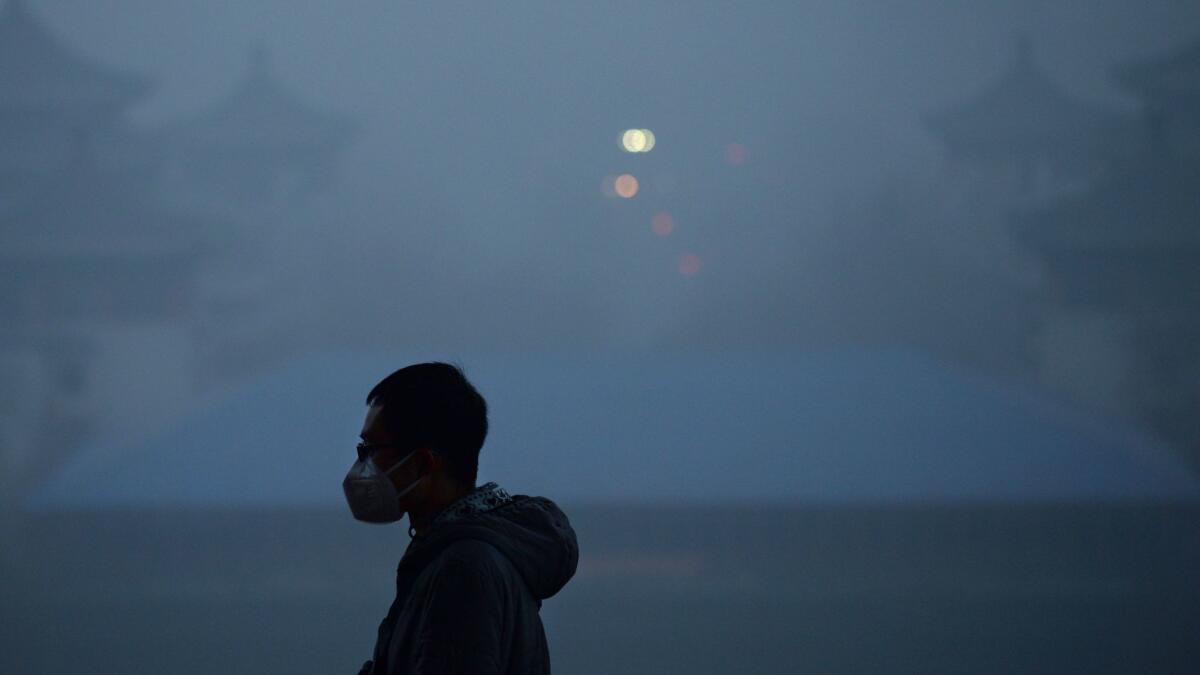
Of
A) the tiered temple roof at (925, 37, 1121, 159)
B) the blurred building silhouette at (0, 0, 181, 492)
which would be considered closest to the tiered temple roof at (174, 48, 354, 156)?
the blurred building silhouette at (0, 0, 181, 492)

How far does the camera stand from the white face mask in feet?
3.30

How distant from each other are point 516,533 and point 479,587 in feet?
0.32

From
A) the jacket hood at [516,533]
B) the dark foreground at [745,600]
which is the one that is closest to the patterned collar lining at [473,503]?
the jacket hood at [516,533]

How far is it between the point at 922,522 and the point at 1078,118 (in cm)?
161

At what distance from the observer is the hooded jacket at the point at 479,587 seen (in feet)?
2.80

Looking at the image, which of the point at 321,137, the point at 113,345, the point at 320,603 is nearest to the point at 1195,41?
the point at 321,137

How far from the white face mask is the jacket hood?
6cm

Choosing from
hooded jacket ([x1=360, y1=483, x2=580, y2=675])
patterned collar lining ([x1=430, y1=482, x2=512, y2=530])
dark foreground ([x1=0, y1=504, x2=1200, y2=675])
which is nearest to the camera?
hooded jacket ([x1=360, y1=483, x2=580, y2=675])

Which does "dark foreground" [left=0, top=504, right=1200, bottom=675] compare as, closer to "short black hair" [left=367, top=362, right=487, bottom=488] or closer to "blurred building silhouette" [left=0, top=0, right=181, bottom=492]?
"blurred building silhouette" [left=0, top=0, right=181, bottom=492]

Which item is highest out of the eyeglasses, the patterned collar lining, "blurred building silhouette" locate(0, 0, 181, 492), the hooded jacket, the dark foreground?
"blurred building silhouette" locate(0, 0, 181, 492)

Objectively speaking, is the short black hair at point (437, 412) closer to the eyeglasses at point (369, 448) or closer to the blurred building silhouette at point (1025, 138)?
the eyeglasses at point (369, 448)

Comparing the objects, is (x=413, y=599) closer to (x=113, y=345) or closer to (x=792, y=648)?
(x=792, y=648)

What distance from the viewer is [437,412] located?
0.97 m

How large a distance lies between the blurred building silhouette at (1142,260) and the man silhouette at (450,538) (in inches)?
141
